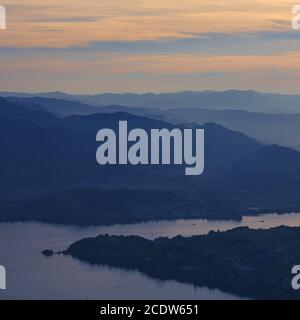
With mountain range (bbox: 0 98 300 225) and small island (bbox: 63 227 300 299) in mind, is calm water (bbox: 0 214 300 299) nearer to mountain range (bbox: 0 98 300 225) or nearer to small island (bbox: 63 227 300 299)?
small island (bbox: 63 227 300 299)

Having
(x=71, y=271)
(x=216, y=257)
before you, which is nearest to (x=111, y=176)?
(x=216, y=257)

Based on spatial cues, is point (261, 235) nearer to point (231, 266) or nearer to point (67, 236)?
point (231, 266)

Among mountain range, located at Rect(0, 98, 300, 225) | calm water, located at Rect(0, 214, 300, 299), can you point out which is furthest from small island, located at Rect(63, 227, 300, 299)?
mountain range, located at Rect(0, 98, 300, 225)

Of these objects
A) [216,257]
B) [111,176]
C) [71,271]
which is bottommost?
[71,271]

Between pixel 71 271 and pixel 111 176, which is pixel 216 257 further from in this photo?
pixel 111 176

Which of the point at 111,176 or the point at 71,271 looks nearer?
the point at 71,271

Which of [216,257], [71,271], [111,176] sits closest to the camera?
[71,271]

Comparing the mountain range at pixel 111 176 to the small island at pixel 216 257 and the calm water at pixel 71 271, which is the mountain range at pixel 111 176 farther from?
the small island at pixel 216 257
